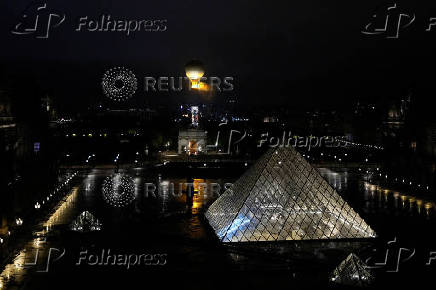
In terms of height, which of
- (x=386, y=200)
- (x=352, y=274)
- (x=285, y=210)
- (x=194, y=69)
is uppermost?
(x=194, y=69)

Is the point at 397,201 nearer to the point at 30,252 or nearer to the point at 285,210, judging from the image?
the point at 285,210

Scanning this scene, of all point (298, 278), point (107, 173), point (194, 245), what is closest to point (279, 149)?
point (194, 245)


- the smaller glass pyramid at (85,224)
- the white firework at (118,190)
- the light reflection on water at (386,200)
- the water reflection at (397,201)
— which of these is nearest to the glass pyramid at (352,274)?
the smaller glass pyramid at (85,224)

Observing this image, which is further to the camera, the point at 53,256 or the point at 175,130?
the point at 175,130

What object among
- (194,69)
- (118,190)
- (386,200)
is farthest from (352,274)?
(194,69)

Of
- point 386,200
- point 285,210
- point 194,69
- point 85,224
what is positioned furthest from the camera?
point 194,69

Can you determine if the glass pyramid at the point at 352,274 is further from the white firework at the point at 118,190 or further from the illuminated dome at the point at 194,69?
the illuminated dome at the point at 194,69

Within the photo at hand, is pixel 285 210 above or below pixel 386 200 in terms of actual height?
above

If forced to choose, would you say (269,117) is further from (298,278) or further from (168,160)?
(298,278)
